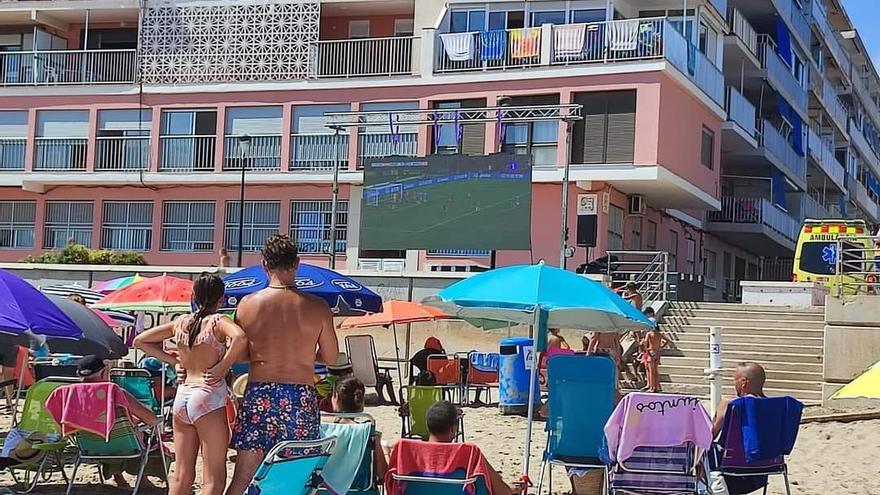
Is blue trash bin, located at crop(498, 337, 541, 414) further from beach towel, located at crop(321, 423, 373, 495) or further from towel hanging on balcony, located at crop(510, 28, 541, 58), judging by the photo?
towel hanging on balcony, located at crop(510, 28, 541, 58)

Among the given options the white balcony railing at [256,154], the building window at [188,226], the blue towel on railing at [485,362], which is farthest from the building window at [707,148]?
the blue towel on railing at [485,362]

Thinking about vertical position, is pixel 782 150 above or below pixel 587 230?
above

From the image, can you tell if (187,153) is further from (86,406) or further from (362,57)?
(86,406)

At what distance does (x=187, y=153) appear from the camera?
28.9 meters

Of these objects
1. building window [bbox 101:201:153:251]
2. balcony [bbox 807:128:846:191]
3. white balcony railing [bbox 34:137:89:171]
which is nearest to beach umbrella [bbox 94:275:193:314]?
building window [bbox 101:201:153:251]

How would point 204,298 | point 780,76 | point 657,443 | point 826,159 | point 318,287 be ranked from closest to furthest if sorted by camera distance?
1. point 204,298
2. point 657,443
3. point 318,287
4. point 780,76
5. point 826,159

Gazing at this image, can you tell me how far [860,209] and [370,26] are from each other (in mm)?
33945

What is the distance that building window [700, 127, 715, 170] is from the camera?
2856 cm

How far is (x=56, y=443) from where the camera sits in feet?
25.9

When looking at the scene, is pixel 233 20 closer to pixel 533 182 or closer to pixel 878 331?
pixel 533 182

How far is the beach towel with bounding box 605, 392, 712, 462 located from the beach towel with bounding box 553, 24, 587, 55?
19223mm

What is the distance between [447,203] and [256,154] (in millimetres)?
6648

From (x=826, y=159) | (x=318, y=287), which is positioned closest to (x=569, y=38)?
(x=318, y=287)

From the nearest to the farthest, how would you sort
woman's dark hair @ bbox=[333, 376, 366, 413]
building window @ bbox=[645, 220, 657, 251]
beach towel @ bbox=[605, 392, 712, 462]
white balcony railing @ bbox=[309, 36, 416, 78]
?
1. woman's dark hair @ bbox=[333, 376, 366, 413]
2. beach towel @ bbox=[605, 392, 712, 462]
3. white balcony railing @ bbox=[309, 36, 416, 78]
4. building window @ bbox=[645, 220, 657, 251]
